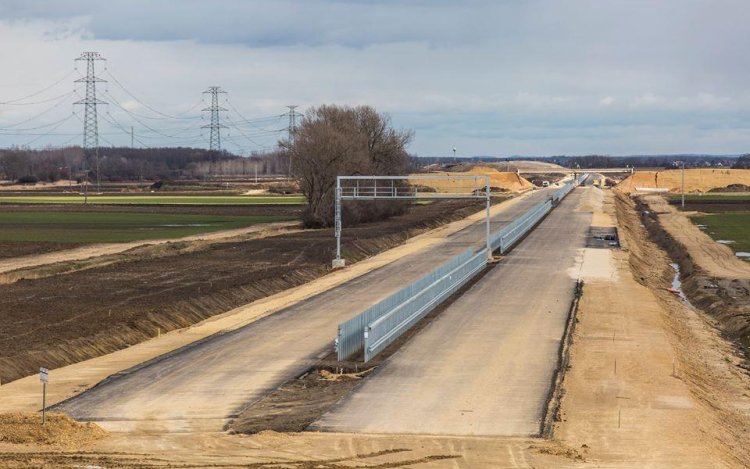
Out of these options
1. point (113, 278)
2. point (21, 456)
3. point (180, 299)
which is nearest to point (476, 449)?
point (21, 456)

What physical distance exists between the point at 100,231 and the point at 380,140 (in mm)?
47011

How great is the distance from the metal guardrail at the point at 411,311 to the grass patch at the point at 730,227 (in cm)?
3598

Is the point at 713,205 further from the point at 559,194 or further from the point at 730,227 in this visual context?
the point at 730,227

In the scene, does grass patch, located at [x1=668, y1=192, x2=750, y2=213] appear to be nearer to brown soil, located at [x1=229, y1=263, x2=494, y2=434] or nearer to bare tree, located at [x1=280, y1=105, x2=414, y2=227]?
bare tree, located at [x1=280, y1=105, x2=414, y2=227]

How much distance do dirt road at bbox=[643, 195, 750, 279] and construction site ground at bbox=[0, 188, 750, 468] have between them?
27.8m

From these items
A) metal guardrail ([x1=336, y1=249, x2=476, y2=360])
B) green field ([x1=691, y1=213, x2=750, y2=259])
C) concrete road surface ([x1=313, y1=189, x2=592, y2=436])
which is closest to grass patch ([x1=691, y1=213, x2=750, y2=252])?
green field ([x1=691, y1=213, x2=750, y2=259])

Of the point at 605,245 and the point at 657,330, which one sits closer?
the point at 657,330

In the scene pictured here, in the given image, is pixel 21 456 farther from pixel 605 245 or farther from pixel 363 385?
pixel 605 245

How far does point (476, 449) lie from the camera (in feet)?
76.6

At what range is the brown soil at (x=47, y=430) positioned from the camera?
23656mm

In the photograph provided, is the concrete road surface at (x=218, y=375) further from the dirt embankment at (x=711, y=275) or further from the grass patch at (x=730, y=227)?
the grass patch at (x=730, y=227)

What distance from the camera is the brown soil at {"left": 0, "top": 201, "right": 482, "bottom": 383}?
3697 centimetres

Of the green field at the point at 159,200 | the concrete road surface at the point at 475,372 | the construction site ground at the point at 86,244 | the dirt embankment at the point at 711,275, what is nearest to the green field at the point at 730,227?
the dirt embankment at the point at 711,275

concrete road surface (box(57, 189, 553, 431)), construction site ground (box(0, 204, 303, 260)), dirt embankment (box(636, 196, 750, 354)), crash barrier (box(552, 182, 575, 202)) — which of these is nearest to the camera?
concrete road surface (box(57, 189, 553, 431))
